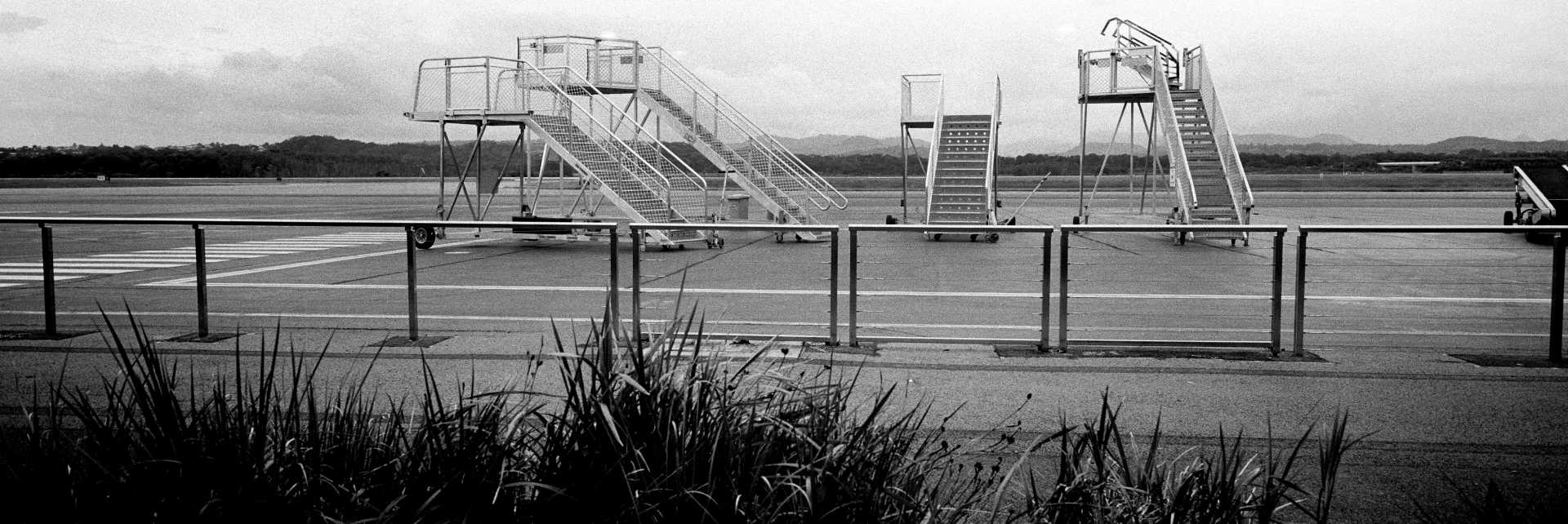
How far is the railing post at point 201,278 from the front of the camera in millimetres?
10391

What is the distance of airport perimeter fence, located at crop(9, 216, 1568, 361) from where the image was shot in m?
9.68

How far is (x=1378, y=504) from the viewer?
541 cm

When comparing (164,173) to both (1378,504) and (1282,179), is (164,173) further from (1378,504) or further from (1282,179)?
(1378,504)

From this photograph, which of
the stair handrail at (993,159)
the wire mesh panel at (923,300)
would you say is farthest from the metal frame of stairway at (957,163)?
the wire mesh panel at (923,300)

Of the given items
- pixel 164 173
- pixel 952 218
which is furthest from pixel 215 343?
pixel 164 173

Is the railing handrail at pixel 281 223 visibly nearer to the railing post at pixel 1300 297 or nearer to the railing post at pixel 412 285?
the railing post at pixel 412 285

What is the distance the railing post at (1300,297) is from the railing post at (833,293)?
3.56 metres

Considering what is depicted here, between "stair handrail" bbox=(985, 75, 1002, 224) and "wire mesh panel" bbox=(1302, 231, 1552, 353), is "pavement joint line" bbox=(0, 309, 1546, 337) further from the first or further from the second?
"stair handrail" bbox=(985, 75, 1002, 224)

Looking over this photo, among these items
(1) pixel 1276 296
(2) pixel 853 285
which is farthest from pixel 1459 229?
(2) pixel 853 285

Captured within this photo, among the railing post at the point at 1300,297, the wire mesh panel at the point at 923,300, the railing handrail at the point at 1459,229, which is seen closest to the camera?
the railing handrail at the point at 1459,229

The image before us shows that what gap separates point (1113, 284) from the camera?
32.8 ft

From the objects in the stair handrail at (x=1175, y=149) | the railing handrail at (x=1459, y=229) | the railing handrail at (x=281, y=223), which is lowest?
the railing handrail at (x=281, y=223)

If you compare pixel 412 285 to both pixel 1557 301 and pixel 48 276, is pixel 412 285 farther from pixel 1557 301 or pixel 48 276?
pixel 1557 301

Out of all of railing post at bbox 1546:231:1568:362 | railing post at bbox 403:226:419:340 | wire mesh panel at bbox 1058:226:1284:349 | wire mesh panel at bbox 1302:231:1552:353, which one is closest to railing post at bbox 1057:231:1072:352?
wire mesh panel at bbox 1058:226:1284:349
